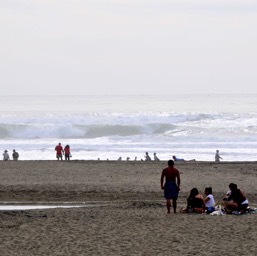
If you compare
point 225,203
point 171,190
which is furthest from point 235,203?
point 171,190

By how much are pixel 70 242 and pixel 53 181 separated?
1172 cm

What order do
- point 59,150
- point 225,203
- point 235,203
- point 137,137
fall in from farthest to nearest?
point 137,137
point 59,150
point 225,203
point 235,203

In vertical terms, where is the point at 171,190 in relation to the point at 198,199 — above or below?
above

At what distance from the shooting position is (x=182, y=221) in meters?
16.0

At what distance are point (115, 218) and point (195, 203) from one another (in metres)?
2.07

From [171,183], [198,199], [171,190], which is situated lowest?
[198,199]

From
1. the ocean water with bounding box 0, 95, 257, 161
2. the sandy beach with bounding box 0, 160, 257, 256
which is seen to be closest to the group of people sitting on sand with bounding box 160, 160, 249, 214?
the sandy beach with bounding box 0, 160, 257, 256

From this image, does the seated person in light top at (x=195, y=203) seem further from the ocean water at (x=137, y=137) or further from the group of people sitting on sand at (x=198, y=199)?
the ocean water at (x=137, y=137)

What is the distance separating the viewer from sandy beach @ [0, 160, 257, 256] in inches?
517

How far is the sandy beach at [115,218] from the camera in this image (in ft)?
43.1

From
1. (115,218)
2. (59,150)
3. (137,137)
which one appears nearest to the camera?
(115,218)

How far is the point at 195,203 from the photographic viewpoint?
17641 mm

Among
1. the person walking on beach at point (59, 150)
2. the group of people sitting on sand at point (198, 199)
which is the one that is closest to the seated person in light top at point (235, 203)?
the group of people sitting on sand at point (198, 199)

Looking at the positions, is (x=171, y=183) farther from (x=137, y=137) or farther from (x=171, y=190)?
(x=137, y=137)
